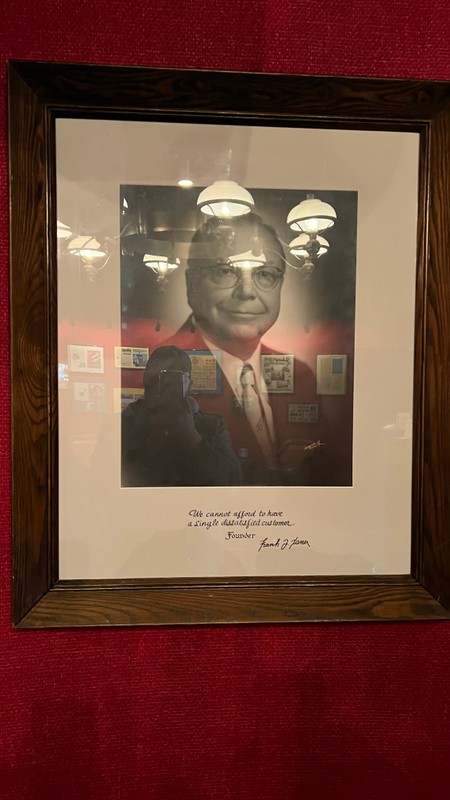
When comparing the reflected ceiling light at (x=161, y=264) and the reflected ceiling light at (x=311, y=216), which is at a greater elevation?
the reflected ceiling light at (x=311, y=216)

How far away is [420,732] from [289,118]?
0.93 m

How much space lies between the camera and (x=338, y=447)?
2.39ft

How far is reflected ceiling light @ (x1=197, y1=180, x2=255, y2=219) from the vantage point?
70 centimetres

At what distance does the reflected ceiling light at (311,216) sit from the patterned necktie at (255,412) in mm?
210

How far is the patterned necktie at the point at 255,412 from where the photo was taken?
2.33 ft

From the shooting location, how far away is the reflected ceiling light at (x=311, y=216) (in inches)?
27.8

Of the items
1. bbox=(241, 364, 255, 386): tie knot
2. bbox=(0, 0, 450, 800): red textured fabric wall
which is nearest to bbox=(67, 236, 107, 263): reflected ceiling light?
bbox=(0, 0, 450, 800): red textured fabric wall

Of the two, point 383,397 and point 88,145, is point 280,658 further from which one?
point 88,145

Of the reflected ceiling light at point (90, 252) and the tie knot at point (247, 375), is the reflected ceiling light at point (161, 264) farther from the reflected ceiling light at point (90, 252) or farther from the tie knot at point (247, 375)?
the tie knot at point (247, 375)

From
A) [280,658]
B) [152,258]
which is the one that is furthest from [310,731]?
[152,258]

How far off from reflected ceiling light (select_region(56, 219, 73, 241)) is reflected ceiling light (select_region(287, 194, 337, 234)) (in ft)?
1.01
